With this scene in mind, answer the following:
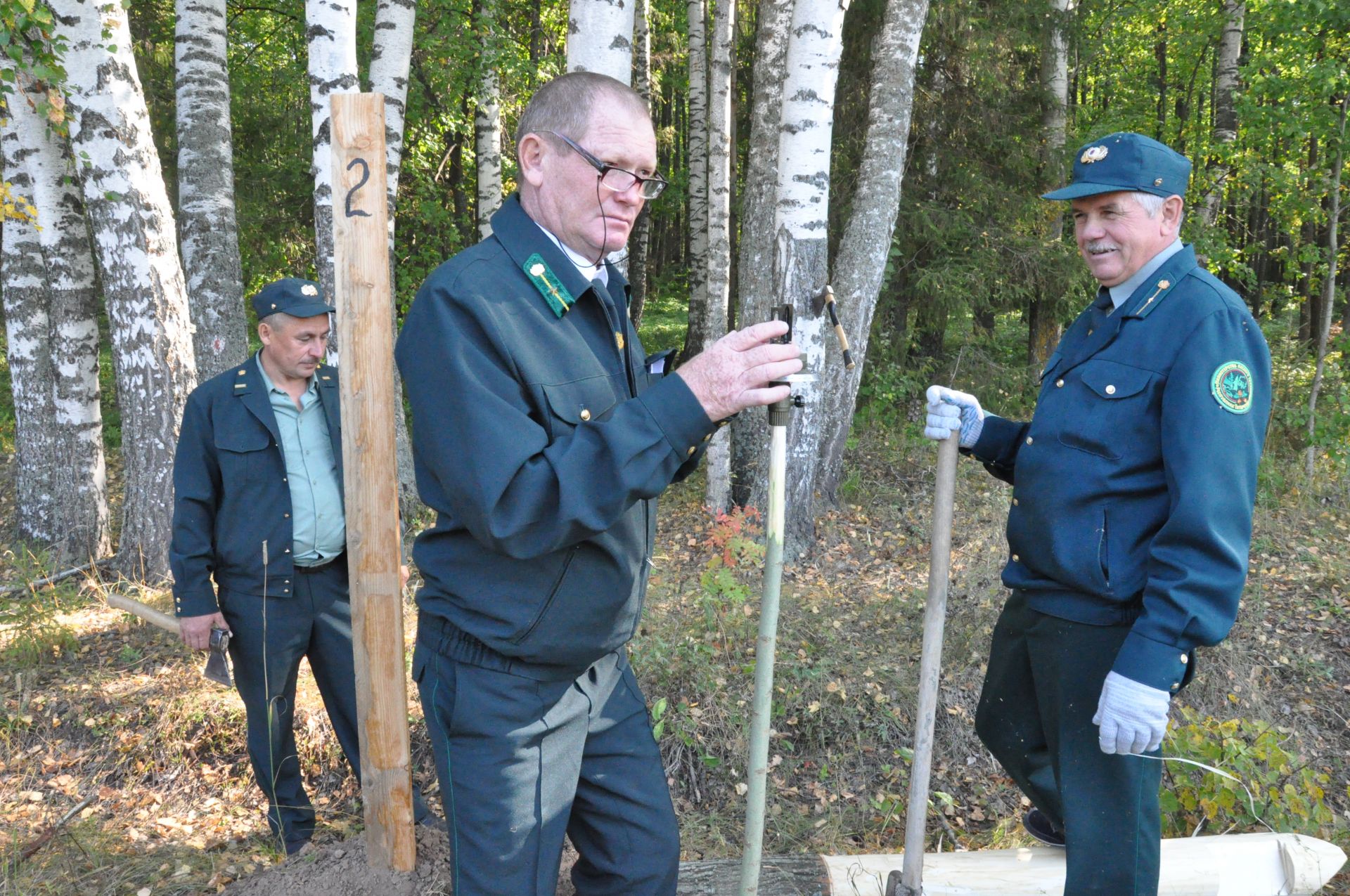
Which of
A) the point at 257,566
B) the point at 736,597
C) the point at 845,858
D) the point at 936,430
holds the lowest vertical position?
the point at 845,858

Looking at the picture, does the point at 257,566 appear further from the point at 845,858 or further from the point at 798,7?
the point at 798,7

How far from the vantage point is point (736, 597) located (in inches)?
194

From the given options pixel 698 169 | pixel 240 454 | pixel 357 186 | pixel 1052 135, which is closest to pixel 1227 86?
pixel 1052 135

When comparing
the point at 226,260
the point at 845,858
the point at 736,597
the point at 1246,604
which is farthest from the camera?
the point at 226,260

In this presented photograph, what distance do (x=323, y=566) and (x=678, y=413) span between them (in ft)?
8.02

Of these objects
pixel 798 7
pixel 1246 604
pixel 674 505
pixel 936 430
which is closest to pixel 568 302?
pixel 936 430

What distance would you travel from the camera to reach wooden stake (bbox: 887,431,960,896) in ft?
8.77

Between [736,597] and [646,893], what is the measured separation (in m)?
2.69

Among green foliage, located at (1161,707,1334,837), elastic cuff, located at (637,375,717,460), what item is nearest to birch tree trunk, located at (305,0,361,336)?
elastic cuff, located at (637,375,717,460)

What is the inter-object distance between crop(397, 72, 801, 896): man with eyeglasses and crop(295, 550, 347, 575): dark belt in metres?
1.63

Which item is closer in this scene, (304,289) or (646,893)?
(646,893)

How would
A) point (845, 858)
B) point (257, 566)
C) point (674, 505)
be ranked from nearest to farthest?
point (845, 858), point (257, 566), point (674, 505)

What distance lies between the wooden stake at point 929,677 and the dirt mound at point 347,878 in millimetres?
1125

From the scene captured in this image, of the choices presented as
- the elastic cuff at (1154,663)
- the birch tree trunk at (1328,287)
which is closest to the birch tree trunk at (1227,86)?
the birch tree trunk at (1328,287)
